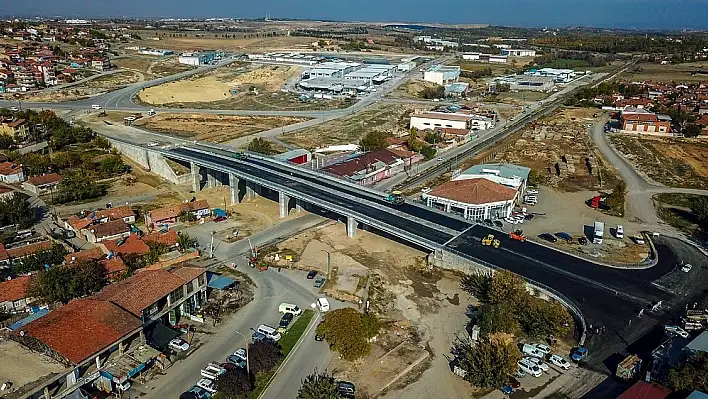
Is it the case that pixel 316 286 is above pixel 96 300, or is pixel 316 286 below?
below

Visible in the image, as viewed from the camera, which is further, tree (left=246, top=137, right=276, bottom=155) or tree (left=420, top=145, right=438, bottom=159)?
tree (left=420, top=145, right=438, bottom=159)

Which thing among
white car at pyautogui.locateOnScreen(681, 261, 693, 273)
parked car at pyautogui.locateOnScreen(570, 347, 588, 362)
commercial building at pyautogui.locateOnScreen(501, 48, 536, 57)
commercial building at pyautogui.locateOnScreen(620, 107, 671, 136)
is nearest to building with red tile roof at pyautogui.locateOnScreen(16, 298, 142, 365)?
parked car at pyautogui.locateOnScreen(570, 347, 588, 362)

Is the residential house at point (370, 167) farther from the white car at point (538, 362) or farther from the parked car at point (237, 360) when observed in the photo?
the white car at point (538, 362)

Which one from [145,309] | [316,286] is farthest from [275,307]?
[145,309]

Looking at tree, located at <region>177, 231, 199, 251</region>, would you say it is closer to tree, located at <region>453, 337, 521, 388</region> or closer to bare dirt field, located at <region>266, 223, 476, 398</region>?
bare dirt field, located at <region>266, 223, 476, 398</region>

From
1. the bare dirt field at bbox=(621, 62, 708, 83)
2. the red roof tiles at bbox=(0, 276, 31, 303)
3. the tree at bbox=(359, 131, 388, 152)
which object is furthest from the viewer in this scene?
the bare dirt field at bbox=(621, 62, 708, 83)

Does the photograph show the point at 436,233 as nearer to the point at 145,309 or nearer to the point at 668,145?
the point at 145,309

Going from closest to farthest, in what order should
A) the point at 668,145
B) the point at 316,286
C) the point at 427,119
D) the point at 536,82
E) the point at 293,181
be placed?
the point at 316,286, the point at 293,181, the point at 668,145, the point at 427,119, the point at 536,82
